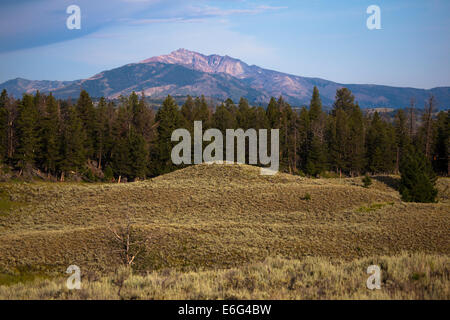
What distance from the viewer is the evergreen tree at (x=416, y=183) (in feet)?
121

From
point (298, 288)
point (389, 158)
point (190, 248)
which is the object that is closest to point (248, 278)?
point (298, 288)

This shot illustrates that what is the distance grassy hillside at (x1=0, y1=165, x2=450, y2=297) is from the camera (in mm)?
21625

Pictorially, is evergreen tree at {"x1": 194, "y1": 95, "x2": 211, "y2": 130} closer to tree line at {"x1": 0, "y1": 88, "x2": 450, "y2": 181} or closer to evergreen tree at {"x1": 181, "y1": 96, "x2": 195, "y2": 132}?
tree line at {"x1": 0, "y1": 88, "x2": 450, "y2": 181}

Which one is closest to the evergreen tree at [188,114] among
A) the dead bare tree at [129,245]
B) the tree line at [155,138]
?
the tree line at [155,138]

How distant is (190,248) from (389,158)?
5824cm

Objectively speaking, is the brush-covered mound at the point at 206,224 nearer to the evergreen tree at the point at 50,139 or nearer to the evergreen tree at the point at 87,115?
the evergreen tree at the point at 50,139

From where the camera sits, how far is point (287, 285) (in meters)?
13.0

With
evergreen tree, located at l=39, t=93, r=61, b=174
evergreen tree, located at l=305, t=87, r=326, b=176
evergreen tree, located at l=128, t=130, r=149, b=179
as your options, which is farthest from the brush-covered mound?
evergreen tree, located at l=305, t=87, r=326, b=176

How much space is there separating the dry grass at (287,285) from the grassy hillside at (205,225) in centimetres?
380

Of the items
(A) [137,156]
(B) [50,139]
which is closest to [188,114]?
(A) [137,156]

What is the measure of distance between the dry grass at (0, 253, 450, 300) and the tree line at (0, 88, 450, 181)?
41.1 metres

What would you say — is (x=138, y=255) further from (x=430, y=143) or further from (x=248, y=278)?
(x=430, y=143)
